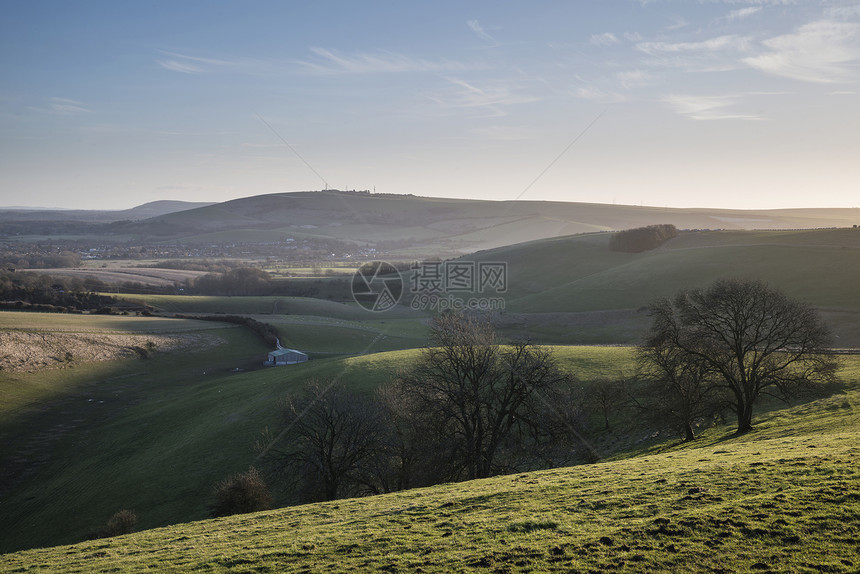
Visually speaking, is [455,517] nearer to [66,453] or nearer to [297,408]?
[297,408]

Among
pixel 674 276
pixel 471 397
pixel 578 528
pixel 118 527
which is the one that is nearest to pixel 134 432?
pixel 118 527

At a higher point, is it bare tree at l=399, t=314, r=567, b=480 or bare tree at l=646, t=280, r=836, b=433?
bare tree at l=646, t=280, r=836, b=433

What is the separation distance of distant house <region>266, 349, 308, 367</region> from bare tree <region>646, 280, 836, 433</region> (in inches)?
2039

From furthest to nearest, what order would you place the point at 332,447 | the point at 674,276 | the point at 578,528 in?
1. the point at 674,276
2. the point at 332,447
3. the point at 578,528


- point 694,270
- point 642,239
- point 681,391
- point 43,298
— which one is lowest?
point 43,298

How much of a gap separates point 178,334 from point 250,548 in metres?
74.7

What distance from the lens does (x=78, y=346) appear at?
69062 mm

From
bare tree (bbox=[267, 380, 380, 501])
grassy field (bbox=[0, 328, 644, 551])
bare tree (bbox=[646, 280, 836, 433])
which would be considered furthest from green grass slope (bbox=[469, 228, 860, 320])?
bare tree (bbox=[267, 380, 380, 501])

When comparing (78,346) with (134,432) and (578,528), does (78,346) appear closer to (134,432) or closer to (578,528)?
(134,432)

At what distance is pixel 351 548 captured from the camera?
1402cm

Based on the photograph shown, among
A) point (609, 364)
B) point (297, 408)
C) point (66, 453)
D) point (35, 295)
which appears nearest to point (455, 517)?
point (297, 408)

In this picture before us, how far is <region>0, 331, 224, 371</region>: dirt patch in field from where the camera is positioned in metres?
61.5

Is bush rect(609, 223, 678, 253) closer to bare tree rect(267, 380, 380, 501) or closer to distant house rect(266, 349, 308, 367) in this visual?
distant house rect(266, 349, 308, 367)

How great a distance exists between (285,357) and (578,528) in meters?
63.1
